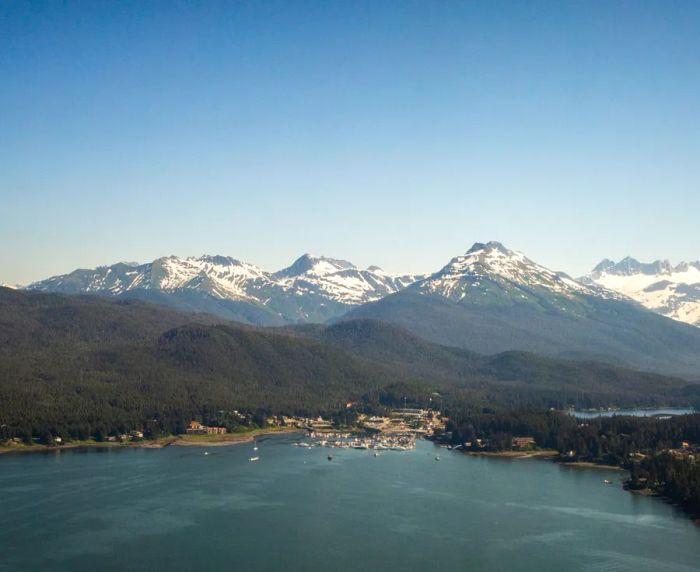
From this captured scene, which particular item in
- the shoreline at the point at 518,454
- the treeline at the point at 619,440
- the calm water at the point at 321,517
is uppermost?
the treeline at the point at 619,440

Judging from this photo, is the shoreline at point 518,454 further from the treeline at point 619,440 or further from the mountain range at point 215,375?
the mountain range at point 215,375

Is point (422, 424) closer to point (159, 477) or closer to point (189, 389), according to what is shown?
point (189, 389)

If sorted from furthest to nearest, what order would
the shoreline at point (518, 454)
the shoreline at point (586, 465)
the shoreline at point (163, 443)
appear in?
the shoreline at point (518, 454) → the shoreline at point (163, 443) → the shoreline at point (586, 465)

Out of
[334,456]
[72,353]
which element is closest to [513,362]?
[72,353]

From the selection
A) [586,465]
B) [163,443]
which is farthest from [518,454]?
[163,443]

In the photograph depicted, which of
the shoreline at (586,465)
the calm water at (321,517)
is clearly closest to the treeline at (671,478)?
the calm water at (321,517)

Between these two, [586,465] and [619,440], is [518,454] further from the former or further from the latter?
[619,440]
